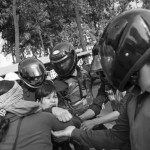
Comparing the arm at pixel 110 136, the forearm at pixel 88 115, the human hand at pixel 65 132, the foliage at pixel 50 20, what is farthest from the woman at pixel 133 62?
the foliage at pixel 50 20

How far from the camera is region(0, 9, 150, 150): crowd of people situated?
144 cm

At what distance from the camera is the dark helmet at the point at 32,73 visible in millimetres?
3615

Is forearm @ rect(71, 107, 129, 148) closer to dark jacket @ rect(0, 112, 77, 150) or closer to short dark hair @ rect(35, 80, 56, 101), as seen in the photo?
dark jacket @ rect(0, 112, 77, 150)

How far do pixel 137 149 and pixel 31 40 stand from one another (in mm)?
22973

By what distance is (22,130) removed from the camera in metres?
2.10

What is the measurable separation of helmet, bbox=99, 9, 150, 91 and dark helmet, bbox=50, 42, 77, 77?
1800 mm

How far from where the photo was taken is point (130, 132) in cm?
155

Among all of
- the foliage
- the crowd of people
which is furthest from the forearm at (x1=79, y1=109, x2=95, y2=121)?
the foliage

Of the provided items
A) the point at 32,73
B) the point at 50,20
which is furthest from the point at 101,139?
the point at 50,20

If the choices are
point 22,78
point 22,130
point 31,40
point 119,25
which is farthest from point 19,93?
point 31,40

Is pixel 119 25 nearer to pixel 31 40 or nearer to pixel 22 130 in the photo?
pixel 22 130

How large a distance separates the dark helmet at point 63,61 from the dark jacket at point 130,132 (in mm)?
1380

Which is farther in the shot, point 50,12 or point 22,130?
point 50,12

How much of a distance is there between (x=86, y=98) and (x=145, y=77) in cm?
198
